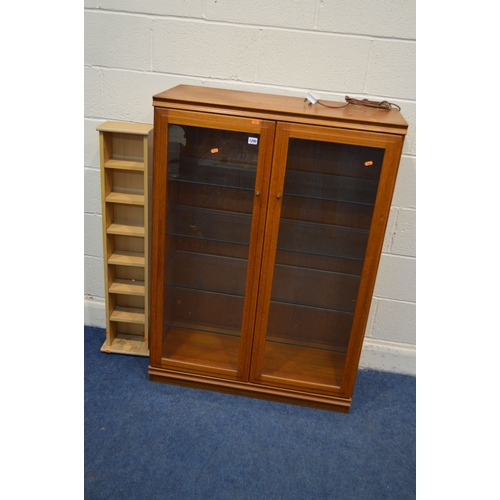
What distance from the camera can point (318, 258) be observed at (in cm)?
258

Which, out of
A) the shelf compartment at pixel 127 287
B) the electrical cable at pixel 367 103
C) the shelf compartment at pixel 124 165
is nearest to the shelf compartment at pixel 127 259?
the shelf compartment at pixel 127 287

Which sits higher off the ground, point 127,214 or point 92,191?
point 92,191

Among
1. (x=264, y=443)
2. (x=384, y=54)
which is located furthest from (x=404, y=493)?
(x=384, y=54)

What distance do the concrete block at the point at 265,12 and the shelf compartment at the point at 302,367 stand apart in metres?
1.66

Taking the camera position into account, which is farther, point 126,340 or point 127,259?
point 126,340

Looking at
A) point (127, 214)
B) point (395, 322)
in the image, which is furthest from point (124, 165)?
point (395, 322)

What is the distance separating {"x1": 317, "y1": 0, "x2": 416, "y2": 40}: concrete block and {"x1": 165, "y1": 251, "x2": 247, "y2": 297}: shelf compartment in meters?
1.27

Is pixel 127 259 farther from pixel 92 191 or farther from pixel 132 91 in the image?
pixel 132 91

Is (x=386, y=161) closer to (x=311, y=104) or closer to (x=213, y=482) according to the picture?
(x=311, y=104)

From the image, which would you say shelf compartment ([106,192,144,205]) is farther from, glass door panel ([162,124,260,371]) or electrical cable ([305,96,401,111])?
electrical cable ([305,96,401,111])

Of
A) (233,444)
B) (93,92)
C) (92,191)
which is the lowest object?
(233,444)

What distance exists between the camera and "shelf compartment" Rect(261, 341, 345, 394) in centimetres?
266

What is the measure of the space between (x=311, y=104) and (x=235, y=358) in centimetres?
141

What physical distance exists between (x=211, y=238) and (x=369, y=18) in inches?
52.7
